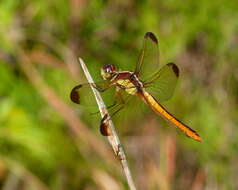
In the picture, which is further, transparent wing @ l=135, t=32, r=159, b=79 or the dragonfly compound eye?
transparent wing @ l=135, t=32, r=159, b=79

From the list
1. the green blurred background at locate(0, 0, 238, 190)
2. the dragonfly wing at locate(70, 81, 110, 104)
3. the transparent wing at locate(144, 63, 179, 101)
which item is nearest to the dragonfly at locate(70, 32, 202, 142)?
the transparent wing at locate(144, 63, 179, 101)

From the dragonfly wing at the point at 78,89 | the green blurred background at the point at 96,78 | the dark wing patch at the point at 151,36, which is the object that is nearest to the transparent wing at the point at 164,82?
the dark wing patch at the point at 151,36

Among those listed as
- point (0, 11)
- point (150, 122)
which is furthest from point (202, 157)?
point (0, 11)

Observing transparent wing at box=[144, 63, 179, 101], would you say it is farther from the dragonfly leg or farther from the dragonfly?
A: the dragonfly leg

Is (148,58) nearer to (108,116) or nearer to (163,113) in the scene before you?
(163,113)

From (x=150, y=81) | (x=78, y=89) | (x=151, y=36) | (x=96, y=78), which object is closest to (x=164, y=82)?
(x=150, y=81)

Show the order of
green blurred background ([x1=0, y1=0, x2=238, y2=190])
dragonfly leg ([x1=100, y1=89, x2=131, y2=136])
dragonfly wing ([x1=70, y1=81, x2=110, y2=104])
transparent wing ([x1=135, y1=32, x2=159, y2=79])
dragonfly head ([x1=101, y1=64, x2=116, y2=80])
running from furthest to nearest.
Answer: green blurred background ([x1=0, y1=0, x2=238, y2=190])
transparent wing ([x1=135, y1=32, x2=159, y2=79])
dragonfly head ([x1=101, y1=64, x2=116, y2=80])
dragonfly wing ([x1=70, y1=81, x2=110, y2=104])
dragonfly leg ([x1=100, y1=89, x2=131, y2=136])
